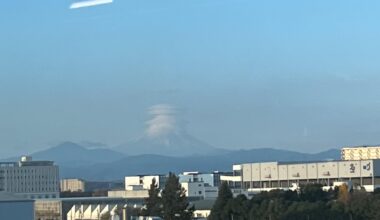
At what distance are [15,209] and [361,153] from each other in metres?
32.7

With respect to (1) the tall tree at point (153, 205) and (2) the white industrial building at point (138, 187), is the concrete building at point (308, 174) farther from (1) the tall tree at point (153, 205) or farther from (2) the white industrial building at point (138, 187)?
(1) the tall tree at point (153, 205)

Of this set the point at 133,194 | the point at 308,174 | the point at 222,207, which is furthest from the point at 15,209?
the point at 133,194

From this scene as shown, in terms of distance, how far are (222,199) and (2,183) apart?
88.3 ft

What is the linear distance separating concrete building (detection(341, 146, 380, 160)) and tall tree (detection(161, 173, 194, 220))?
992 inches

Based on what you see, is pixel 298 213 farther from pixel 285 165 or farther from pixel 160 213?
pixel 285 165

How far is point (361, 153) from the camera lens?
4838cm

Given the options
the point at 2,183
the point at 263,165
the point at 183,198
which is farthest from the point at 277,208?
the point at 2,183

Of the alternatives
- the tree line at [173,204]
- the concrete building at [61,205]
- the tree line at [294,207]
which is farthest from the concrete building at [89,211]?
the tree line at [173,204]

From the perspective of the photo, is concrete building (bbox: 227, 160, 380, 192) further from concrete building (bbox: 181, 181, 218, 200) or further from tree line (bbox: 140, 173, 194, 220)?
tree line (bbox: 140, 173, 194, 220)

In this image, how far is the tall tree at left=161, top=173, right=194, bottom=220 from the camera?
2200cm

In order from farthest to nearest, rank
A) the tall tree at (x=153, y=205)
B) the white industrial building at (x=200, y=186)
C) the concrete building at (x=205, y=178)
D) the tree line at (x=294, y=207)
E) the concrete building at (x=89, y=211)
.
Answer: the concrete building at (x=205, y=178) < the white industrial building at (x=200, y=186) < the concrete building at (x=89, y=211) < the tall tree at (x=153, y=205) < the tree line at (x=294, y=207)

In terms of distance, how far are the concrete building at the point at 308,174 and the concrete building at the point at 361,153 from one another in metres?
8.42

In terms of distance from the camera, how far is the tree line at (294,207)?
74.4ft

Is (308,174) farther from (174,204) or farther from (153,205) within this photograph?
(174,204)
